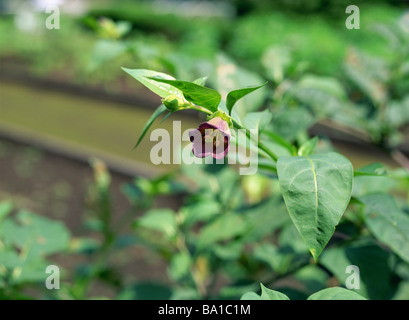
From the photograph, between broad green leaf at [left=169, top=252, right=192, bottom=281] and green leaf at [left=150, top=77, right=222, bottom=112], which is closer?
green leaf at [left=150, top=77, right=222, bottom=112]

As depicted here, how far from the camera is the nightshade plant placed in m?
0.42

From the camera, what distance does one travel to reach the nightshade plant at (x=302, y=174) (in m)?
0.42

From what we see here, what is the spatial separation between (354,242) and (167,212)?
0.50 m

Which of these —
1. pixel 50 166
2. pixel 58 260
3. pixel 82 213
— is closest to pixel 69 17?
pixel 50 166

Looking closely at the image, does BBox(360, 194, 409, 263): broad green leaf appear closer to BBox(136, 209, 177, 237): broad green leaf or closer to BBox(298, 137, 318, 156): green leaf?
BBox(298, 137, 318, 156): green leaf

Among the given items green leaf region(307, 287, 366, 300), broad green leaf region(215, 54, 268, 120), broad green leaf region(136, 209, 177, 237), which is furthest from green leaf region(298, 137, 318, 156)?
broad green leaf region(136, 209, 177, 237)

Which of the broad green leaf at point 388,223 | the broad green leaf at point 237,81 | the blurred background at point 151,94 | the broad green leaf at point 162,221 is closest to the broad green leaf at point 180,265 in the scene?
the broad green leaf at point 162,221

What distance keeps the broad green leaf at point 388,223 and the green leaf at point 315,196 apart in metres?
0.17

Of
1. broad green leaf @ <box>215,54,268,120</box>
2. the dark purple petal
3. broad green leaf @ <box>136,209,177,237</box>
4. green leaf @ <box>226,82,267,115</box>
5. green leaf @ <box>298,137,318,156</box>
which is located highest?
broad green leaf @ <box>215,54,268,120</box>

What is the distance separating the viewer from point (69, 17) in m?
6.70

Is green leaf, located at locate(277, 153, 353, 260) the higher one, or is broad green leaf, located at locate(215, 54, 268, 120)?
broad green leaf, located at locate(215, 54, 268, 120)

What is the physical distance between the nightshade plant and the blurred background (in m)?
0.31
